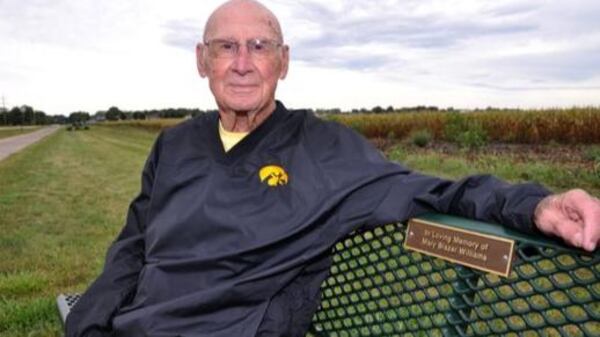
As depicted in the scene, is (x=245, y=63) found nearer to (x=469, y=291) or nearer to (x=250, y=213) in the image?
(x=250, y=213)

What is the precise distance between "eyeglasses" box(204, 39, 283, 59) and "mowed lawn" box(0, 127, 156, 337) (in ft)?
8.22

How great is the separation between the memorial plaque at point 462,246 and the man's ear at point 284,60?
104 cm

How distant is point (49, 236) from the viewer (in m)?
7.46

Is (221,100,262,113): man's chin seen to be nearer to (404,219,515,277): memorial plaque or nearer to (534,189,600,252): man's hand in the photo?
(404,219,515,277): memorial plaque

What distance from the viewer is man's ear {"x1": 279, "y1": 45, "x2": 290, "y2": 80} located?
273 cm

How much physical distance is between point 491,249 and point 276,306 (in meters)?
0.83

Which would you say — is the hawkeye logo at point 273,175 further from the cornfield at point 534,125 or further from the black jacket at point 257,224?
the cornfield at point 534,125

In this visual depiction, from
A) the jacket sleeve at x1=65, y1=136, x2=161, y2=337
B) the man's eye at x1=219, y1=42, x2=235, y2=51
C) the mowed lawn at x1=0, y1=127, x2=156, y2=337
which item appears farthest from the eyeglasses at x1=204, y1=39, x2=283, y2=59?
the mowed lawn at x1=0, y1=127, x2=156, y2=337

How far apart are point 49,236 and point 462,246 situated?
665 centimetres

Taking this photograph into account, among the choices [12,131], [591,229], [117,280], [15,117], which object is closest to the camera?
[591,229]

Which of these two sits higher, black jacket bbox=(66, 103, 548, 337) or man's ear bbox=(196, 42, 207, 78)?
man's ear bbox=(196, 42, 207, 78)

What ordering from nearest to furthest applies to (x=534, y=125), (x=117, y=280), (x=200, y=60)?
1. (x=117, y=280)
2. (x=200, y=60)
3. (x=534, y=125)

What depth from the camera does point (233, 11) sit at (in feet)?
8.73

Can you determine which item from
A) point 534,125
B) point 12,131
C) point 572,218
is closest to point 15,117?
point 12,131
